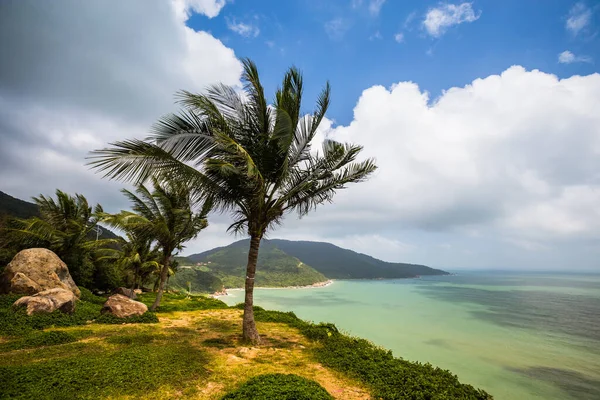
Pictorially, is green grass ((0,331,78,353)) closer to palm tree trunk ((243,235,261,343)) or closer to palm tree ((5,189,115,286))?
palm tree trunk ((243,235,261,343))

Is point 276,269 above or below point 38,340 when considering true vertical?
below

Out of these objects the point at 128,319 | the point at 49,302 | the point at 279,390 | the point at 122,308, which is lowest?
the point at 128,319

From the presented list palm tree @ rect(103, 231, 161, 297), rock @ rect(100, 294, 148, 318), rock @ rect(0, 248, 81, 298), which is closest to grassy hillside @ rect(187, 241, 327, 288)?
palm tree @ rect(103, 231, 161, 297)

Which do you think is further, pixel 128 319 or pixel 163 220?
pixel 163 220

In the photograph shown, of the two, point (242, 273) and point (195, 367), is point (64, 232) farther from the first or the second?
point (242, 273)

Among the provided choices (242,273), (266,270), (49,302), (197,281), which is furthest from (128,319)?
(266,270)

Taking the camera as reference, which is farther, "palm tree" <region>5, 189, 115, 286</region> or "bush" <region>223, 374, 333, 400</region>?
"palm tree" <region>5, 189, 115, 286</region>

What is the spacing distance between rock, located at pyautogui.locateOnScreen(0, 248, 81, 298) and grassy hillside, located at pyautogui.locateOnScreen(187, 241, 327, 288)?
77.5 metres

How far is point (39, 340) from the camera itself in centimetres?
645

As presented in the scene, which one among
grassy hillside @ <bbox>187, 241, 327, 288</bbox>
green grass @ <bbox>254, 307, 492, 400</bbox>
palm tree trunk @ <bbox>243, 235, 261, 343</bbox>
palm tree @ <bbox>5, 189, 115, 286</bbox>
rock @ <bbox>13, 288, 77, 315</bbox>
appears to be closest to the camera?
green grass @ <bbox>254, 307, 492, 400</bbox>

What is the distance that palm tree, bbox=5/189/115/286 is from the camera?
52.1 feet

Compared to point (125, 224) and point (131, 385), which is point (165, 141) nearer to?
point (131, 385)

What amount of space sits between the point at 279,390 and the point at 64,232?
66.8 ft

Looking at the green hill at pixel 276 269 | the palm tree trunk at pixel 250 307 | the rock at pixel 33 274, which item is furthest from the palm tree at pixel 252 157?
the green hill at pixel 276 269
